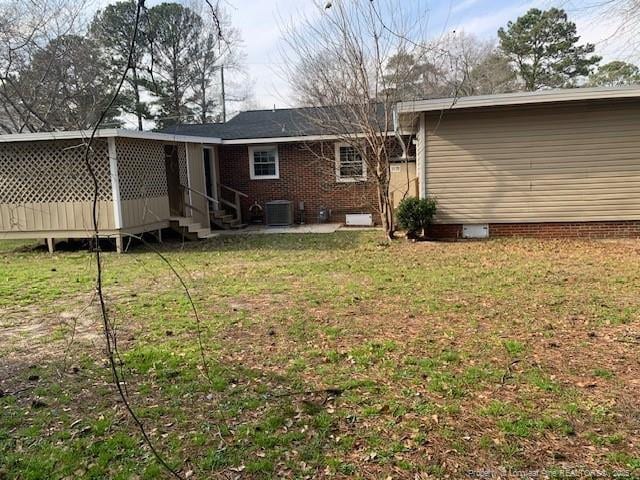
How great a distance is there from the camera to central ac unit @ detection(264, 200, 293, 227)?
1440cm

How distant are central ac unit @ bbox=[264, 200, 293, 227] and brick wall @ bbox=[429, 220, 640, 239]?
5031 millimetres

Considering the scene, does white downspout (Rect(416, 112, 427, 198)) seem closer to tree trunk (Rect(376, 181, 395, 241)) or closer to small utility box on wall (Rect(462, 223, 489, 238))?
tree trunk (Rect(376, 181, 395, 241))

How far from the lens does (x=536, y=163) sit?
10.1 meters

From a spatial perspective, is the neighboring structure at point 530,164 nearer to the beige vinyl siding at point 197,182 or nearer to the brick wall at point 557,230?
the brick wall at point 557,230

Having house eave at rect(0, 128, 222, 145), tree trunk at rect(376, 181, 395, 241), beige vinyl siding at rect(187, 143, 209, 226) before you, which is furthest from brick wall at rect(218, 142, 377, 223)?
house eave at rect(0, 128, 222, 145)

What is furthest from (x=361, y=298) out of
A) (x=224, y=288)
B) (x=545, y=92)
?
(x=545, y=92)

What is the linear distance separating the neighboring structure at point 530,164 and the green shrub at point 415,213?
1.65 feet

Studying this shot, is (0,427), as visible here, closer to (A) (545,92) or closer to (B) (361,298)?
(B) (361,298)

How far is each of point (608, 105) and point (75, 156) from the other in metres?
10.7

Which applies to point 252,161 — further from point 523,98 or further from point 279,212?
point 523,98

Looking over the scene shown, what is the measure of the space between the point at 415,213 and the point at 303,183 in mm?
5489

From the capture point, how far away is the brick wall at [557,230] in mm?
10055

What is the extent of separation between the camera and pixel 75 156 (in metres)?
10.3

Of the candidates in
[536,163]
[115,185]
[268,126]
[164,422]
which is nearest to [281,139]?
[268,126]
